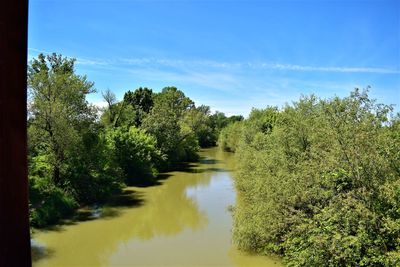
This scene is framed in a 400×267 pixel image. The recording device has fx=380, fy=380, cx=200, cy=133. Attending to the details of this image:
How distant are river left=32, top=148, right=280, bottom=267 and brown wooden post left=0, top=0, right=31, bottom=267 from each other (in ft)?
40.9

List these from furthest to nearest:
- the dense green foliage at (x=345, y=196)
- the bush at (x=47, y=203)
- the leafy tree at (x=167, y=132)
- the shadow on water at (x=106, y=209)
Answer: the leafy tree at (x=167, y=132) → the shadow on water at (x=106, y=209) → the bush at (x=47, y=203) → the dense green foliage at (x=345, y=196)

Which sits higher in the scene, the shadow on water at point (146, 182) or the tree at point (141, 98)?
the tree at point (141, 98)

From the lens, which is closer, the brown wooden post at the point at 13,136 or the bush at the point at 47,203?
the brown wooden post at the point at 13,136

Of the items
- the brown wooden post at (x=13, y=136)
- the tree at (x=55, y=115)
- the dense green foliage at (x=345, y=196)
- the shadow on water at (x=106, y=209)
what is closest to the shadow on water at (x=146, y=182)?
the shadow on water at (x=106, y=209)

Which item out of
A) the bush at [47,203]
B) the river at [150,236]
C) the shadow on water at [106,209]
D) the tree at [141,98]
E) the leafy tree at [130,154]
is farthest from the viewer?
the tree at [141,98]

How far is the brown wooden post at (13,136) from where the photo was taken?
186 cm

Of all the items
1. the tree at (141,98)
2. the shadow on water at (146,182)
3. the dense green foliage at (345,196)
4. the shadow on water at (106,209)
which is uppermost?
the tree at (141,98)

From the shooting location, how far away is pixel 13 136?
1919mm

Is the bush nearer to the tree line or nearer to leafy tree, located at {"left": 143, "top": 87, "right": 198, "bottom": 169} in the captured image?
the tree line

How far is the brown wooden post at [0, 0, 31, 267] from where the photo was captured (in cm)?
186

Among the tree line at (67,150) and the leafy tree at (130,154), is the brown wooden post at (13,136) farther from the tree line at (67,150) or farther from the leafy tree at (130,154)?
the leafy tree at (130,154)

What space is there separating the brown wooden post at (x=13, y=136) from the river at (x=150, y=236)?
1248 cm

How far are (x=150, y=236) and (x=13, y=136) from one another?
1650cm

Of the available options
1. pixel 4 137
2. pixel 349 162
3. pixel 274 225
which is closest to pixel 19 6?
pixel 4 137
